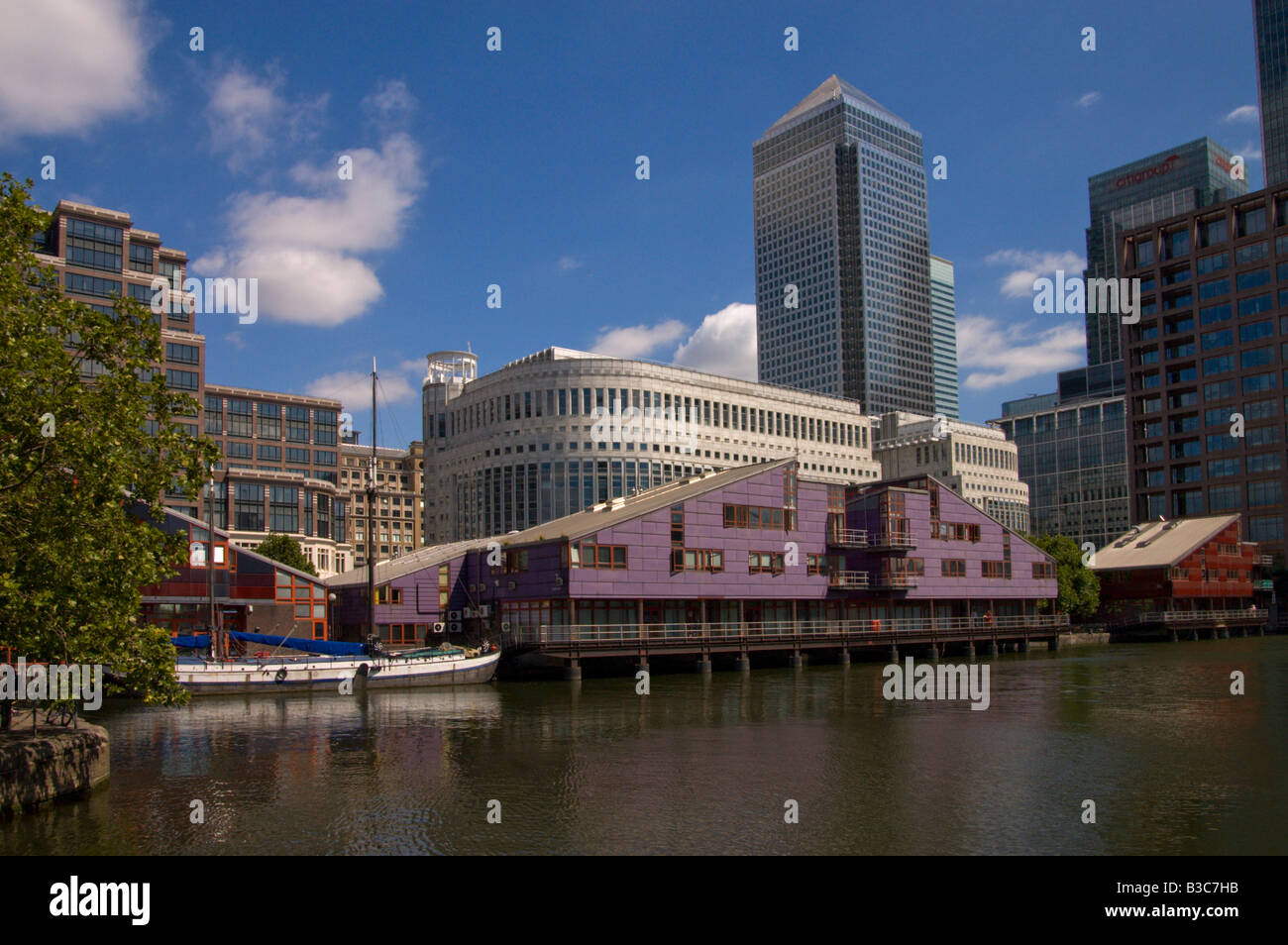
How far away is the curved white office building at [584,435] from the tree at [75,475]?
124153mm

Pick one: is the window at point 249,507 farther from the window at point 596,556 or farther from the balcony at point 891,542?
the balcony at point 891,542

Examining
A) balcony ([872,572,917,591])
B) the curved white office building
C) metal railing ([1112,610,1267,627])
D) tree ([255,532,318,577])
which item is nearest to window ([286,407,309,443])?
the curved white office building

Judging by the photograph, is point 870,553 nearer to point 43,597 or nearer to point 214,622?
point 214,622

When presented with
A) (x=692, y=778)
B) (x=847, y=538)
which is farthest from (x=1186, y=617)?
(x=692, y=778)

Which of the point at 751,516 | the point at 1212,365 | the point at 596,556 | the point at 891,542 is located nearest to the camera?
the point at 596,556

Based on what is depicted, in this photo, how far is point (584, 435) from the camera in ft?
503

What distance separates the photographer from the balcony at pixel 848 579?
3501 inches

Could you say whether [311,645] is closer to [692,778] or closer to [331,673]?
[331,673]

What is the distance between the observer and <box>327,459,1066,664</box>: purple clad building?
7631 centimetres

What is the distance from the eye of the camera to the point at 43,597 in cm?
2514

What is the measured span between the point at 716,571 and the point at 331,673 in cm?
3081
